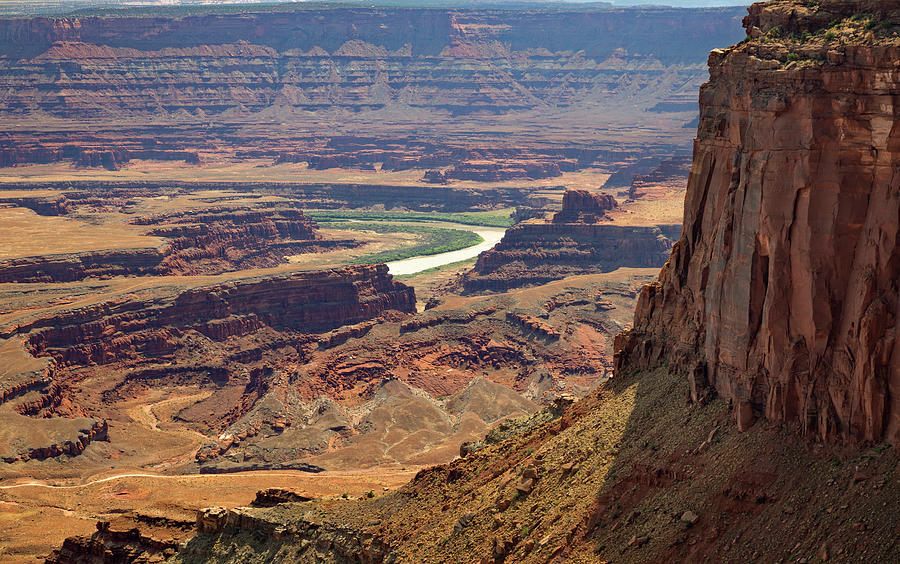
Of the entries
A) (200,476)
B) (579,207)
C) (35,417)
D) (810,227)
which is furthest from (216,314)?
(810,227)

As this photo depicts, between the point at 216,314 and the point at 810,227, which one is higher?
the point at 810,227

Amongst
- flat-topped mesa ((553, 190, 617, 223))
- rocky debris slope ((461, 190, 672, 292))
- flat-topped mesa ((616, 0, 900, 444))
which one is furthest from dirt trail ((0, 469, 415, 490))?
flat-topped mesa ((553, 190, 617, 223))

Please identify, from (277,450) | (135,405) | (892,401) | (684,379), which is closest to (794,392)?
(892,401)

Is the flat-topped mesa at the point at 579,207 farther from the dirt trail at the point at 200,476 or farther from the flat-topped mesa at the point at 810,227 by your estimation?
the flat-topped mesa at the point at 810,227

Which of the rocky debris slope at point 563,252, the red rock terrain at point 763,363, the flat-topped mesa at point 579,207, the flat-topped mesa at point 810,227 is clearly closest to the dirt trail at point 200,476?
the red rock terrain at point 763,363

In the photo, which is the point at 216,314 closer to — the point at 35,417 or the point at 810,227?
the point at 35,417

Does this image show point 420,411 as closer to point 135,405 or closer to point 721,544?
point 135,405

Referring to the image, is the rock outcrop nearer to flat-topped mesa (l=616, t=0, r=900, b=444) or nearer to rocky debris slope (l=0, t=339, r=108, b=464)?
rocky debris slope (l=0, t=339, r=108, b=464)
